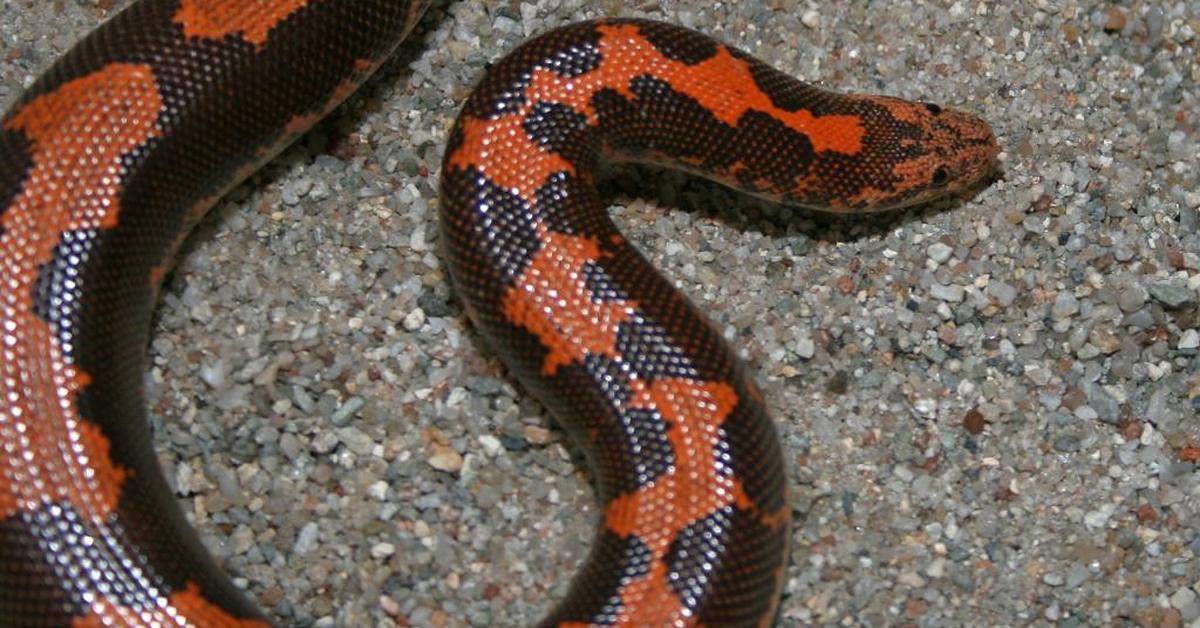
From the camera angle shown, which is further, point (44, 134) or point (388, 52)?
point (388, 52)

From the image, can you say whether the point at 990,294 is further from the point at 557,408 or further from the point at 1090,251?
the point at 557,408

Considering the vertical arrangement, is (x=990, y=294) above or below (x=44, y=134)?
below

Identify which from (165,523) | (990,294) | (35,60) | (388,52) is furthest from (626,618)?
→ (35,60)

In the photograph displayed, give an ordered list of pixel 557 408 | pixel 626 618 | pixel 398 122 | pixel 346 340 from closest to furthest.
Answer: pixel 626 618
pixel 557 408
pixel 346 340
pixel 398 122

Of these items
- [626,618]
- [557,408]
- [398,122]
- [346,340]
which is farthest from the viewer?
[398,122]

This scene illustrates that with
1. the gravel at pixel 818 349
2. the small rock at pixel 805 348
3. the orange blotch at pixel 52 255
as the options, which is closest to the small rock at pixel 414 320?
the gravel at pixel 818 349

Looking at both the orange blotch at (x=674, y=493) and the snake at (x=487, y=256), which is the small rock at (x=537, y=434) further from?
Result: the orange blotch at (x=674, y=493)

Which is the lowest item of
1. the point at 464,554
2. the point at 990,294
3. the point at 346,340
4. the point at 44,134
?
the point at 464,554

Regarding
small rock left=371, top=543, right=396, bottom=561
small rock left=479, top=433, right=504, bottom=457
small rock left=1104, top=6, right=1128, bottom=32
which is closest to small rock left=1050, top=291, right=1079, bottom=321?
small rock left=1104, top=6, right=1128, bottom=32
